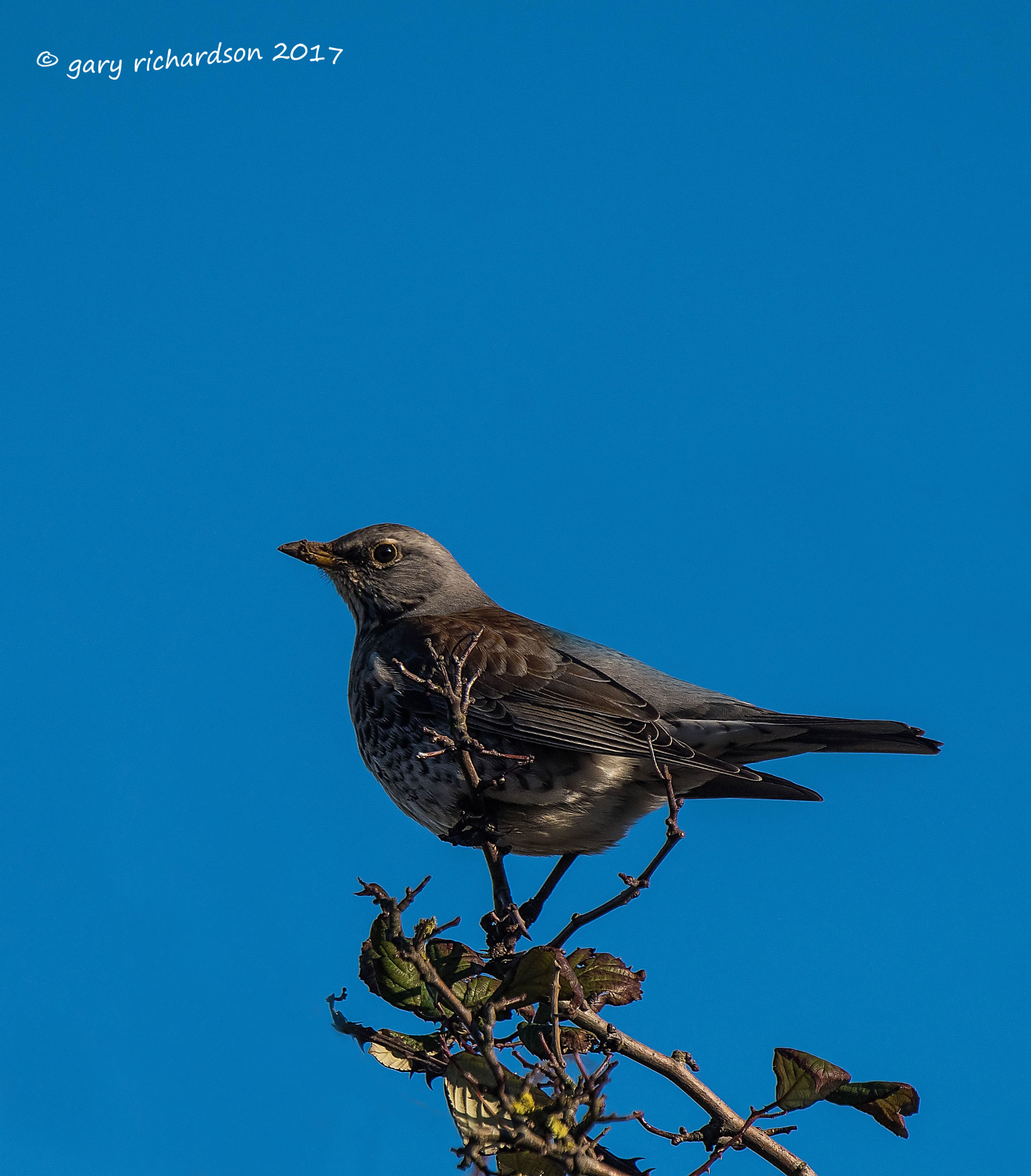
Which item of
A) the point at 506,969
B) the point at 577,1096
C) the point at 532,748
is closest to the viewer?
the point at 577,1096

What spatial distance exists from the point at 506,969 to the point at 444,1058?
306 mm

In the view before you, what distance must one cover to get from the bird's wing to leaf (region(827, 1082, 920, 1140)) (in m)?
1.69

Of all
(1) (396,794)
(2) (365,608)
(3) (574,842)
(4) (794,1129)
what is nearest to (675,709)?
(3) (574,842)

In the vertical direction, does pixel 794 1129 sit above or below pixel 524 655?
below

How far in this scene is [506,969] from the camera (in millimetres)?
3525

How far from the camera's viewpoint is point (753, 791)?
5562 mm

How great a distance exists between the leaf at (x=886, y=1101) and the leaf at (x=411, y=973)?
107 cm

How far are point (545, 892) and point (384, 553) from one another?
97.2 inches

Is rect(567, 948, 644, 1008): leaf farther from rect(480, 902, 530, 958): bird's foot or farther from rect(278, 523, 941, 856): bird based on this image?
rect(278, 523, 941, 856): bird

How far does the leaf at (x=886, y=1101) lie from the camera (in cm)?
330

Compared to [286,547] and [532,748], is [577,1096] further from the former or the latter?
[286,547]

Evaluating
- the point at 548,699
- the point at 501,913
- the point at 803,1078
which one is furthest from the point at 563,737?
the point at 803,1078

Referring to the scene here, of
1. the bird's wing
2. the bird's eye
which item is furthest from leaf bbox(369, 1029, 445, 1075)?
the bird's eye

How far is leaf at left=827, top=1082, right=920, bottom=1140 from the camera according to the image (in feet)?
10.8
